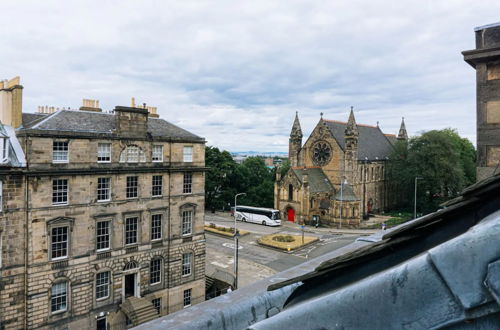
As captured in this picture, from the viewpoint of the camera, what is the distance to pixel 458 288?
1445 mm

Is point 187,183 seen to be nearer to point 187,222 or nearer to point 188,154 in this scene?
point 188,154

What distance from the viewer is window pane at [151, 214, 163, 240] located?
25609mm

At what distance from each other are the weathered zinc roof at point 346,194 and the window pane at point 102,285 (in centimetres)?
3743

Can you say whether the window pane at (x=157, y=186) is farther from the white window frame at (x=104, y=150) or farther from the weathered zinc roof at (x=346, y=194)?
the weathered zinc roof at (x=346, y=194)

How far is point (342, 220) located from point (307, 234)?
7.55 m

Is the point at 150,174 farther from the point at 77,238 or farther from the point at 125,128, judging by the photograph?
the point at 77,238

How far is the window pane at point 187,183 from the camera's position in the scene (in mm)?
27469

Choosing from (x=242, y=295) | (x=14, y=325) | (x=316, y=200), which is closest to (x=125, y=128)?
(x=14, y=325)

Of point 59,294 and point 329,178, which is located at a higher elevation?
point 329,178

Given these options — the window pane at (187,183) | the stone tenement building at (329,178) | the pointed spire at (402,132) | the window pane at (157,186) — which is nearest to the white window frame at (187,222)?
the window pane at (187,183)

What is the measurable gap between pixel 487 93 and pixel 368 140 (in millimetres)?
60071

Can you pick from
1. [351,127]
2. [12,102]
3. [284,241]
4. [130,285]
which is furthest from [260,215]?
[12,102]

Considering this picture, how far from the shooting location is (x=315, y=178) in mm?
56500

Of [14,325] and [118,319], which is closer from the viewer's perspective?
[14,325]
